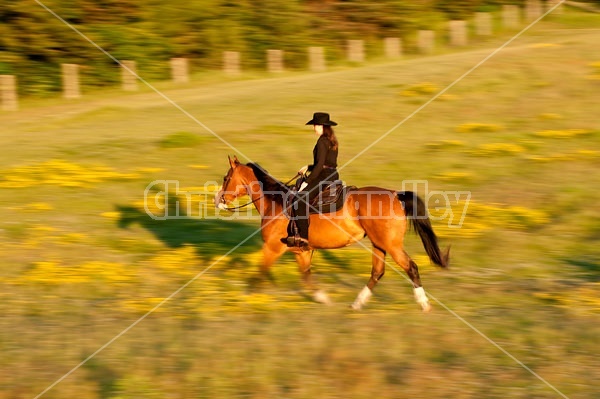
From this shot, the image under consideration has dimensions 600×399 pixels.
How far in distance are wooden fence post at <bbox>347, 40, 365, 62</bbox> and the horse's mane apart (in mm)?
25818

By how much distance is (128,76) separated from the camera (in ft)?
120

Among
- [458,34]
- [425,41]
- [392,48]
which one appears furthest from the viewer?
[458,34]

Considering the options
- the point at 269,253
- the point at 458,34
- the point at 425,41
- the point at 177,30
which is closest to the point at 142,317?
the point at 269,253

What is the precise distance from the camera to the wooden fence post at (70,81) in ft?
115

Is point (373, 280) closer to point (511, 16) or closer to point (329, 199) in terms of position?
point (329, 199)

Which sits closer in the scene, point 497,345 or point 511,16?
point 497,345

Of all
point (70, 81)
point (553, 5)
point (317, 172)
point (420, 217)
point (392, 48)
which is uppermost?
point (553, 5)

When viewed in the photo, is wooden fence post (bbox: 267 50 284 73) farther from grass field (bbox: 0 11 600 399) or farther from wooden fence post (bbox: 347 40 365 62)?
grass field (bbox: 0 11 600 399)

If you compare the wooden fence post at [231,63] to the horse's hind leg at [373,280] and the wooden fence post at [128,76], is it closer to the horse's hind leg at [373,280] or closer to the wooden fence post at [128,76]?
the wooden fence post at [128,76]

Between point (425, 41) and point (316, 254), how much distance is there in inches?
987

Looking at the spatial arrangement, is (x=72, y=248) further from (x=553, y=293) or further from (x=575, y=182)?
(x=575, y=182)

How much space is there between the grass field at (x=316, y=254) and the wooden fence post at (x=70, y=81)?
960 millimetres

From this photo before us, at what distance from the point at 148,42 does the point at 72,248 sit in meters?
22.4

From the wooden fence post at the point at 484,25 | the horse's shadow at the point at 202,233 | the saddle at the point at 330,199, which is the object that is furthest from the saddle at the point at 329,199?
the wooden fence post at the point at 484,25
